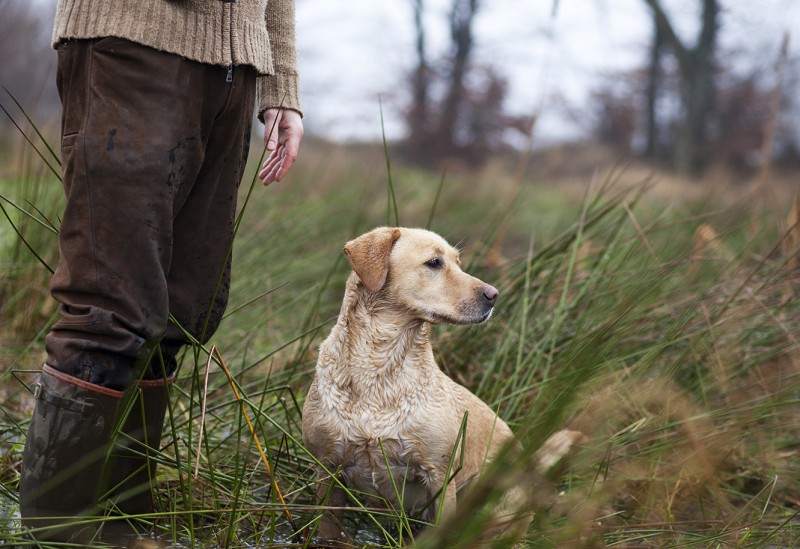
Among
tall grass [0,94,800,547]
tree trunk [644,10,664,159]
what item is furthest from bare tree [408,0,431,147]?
tall grass [0,94,800,547]

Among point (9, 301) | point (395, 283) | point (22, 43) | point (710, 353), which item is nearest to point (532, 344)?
point (710, 353)

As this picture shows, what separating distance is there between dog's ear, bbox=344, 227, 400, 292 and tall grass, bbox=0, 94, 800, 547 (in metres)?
0.27

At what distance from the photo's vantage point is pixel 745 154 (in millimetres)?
25438

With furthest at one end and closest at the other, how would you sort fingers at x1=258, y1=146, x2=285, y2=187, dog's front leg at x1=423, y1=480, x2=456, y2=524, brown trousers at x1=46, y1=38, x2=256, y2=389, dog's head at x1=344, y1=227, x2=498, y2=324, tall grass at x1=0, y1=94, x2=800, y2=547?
dog's head at x1=344, y1=227, x2=498, y2=324 < fingers at x1=258, y1=146, x2=285, y2=187 < dog's front leg at x1=423, y1=480, x2=456, y2=524 < tall grass at x1=0, y1=94, x2=800, y2=547 < brown trousers at x1=46, y1=38, x2=256, y2=389

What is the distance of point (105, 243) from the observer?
81.7 inches

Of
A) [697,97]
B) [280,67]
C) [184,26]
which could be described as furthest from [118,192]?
[697,97]

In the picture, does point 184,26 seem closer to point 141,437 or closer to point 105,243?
point 105,243

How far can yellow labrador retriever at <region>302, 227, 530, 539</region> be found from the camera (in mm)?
2541

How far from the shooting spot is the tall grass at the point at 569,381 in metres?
2.19

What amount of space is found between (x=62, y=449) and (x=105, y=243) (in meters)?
0.55

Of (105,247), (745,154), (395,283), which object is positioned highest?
(105,247)

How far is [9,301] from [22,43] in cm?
1797

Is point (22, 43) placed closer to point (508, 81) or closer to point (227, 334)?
point (508, 81)

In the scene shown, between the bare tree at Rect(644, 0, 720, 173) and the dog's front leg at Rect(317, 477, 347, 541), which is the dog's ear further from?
the bare tree at Rect(644, 0, 720, 173)
